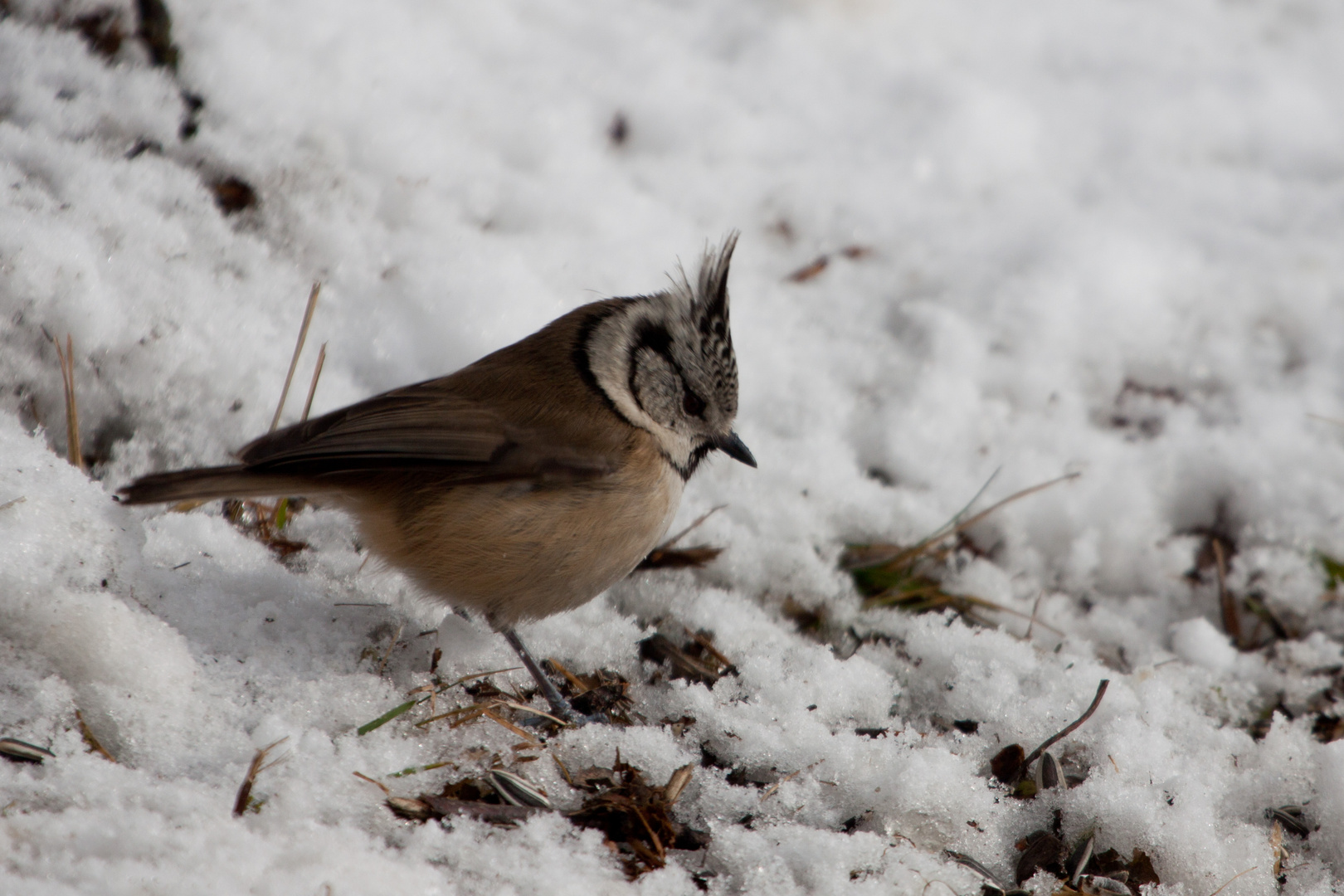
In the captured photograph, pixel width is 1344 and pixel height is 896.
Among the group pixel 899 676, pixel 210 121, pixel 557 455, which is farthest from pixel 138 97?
pixel 899 676

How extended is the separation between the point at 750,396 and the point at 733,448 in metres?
0.87

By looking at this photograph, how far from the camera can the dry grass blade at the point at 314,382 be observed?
3.30 m

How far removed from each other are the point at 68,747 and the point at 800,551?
2264mm

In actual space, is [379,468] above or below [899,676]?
above

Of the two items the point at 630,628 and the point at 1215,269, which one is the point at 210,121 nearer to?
the point at 630,628

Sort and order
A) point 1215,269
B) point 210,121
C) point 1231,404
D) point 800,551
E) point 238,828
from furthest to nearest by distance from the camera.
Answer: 1. point 1215,269
2. point 1231,404
3. point 210,121
4. point 800,551
5. point 238,828

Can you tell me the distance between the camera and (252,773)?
205cm

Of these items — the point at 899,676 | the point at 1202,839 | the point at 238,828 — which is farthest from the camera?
the point at 899,676

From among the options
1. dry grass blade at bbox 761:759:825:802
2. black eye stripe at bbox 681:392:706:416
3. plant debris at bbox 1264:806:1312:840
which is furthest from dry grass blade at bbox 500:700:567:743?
plant debris at bbox 1264:806:1312:840

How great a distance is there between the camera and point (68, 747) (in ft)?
6.86

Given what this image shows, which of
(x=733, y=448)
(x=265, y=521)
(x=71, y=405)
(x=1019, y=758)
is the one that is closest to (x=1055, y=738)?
(x=1019, y=758)

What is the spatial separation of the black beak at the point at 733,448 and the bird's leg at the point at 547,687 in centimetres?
91

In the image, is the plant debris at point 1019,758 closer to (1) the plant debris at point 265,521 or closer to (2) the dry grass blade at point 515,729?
(2) the dry grass blade at point 515,729

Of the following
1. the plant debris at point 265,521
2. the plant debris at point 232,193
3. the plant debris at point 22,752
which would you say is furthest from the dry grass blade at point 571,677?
the plant debris at point 232,193
